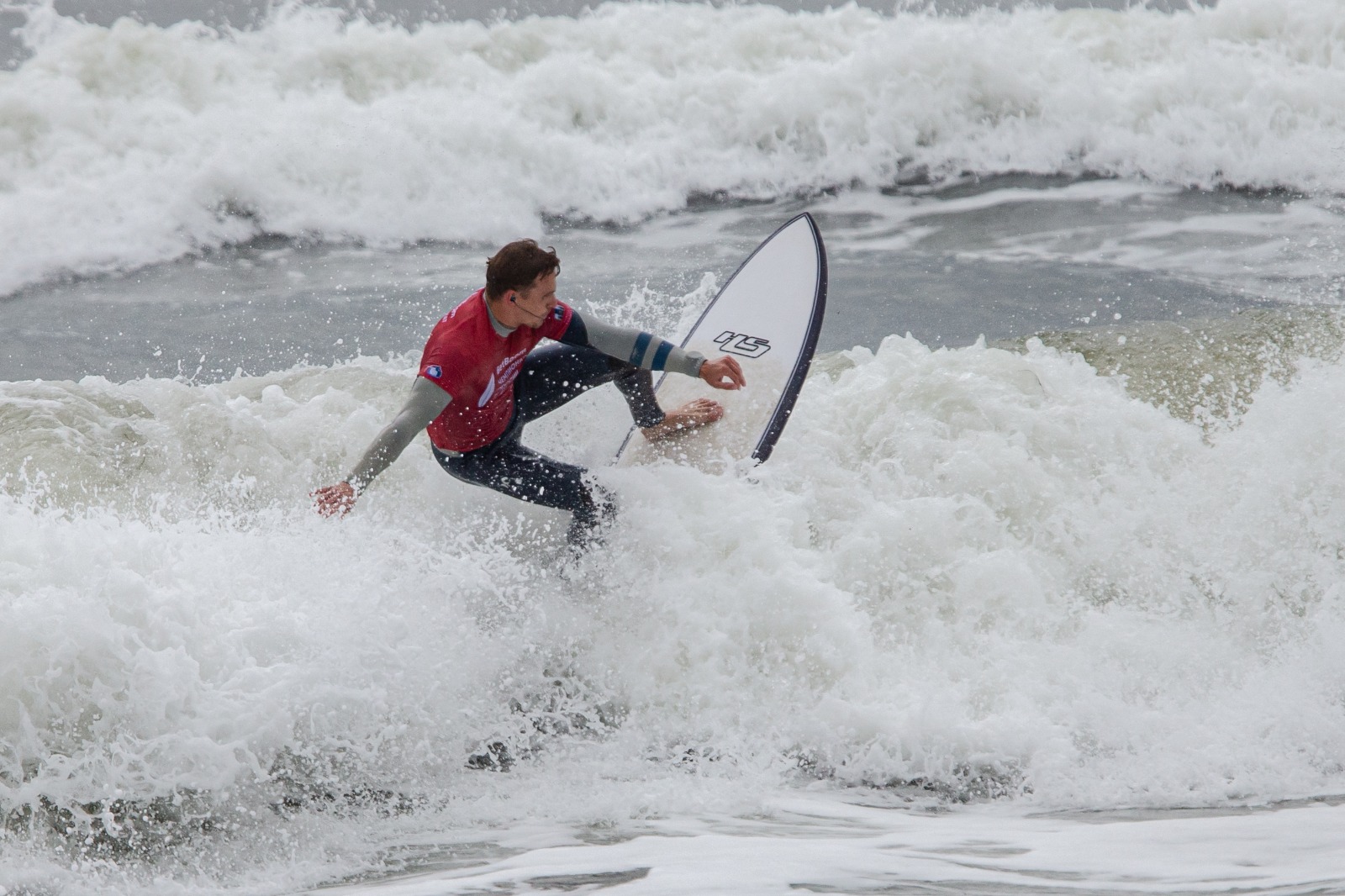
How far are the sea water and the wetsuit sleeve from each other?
0.53 metres

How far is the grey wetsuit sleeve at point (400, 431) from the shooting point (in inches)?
140

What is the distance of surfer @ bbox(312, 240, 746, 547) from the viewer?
11.8 feet

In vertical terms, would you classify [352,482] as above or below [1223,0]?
below

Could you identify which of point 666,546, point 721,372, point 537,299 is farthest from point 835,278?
point 537,299

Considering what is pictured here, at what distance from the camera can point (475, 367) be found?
3.68 meters

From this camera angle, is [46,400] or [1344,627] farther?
[46,400]

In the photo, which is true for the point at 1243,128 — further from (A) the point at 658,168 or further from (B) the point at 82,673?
(B) the point at 82,673

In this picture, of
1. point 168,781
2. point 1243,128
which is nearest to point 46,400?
point 168,781

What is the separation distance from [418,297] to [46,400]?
303 cm

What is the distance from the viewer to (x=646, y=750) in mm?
3729

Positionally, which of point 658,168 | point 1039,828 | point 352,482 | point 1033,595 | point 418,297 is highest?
point 658,168

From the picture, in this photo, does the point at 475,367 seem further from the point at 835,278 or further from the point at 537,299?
the point at 835,278

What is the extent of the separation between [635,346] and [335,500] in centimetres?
126

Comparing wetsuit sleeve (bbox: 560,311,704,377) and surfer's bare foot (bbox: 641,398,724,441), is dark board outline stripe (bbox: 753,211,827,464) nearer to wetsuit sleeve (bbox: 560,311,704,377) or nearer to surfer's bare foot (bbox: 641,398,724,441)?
surfer's bare foot (bbox: 641,398,724,441)
